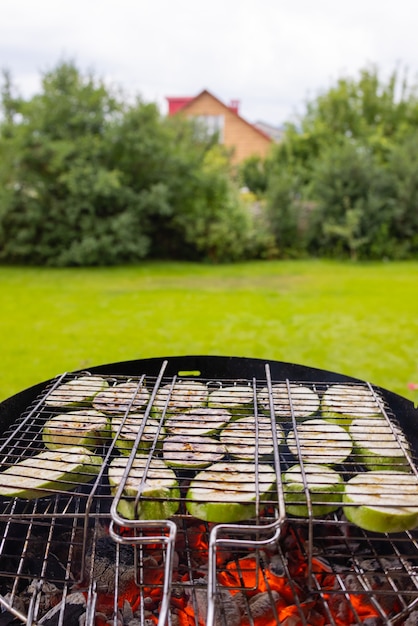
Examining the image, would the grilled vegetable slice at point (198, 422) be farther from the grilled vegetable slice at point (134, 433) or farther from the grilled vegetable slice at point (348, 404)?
the grilled vegetable slice at point (348, 404)

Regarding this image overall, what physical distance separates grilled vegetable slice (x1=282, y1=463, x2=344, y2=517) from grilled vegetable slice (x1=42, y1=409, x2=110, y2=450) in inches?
24.0

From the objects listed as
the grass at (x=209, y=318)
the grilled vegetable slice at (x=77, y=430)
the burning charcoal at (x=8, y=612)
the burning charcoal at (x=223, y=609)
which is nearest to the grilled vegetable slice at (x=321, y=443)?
the burning charcoal at (x=223, y=609)

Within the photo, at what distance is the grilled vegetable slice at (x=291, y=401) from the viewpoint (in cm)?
173

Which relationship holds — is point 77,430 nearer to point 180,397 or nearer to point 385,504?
point 180,397

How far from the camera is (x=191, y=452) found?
1.45 m

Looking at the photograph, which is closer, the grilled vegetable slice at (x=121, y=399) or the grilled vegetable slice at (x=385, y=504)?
the grilled vegetable slice at (x=385, y=504)

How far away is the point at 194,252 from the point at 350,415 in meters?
10.1

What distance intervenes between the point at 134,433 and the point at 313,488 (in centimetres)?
61

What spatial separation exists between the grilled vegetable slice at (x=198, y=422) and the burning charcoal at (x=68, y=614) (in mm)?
586

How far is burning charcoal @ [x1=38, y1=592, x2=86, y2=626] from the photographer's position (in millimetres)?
1444

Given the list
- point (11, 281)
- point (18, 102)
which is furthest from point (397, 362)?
point (18, 102)

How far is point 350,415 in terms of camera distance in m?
1.79

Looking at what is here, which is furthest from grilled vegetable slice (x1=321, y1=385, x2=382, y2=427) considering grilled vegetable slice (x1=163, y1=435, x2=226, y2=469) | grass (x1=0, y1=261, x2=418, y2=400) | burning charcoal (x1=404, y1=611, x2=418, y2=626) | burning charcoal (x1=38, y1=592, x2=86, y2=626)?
grass (x1=0, y1=261, x2=418, y2=400)

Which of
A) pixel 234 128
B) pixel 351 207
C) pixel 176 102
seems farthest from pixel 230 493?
pixel 176 102
